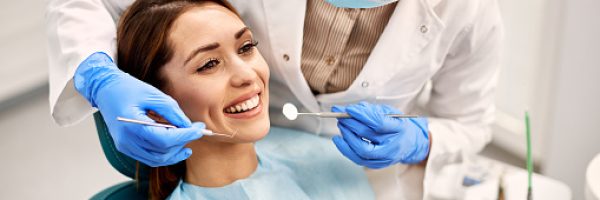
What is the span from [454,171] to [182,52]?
2.60 ft

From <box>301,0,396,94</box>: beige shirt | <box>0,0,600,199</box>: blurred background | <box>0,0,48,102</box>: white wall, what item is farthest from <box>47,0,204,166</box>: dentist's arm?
<box>0,0,48,102</box>: white wall

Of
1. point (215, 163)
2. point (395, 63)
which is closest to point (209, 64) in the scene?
point (215, 163)

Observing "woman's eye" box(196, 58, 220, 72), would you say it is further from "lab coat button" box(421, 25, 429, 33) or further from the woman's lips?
"lab coat button" box(421, 25, 429, 33)

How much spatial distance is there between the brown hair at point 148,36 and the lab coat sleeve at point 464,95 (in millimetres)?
606

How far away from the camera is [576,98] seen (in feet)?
7.48

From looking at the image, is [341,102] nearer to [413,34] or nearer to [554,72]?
[413,34]

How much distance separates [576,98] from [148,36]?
133cm

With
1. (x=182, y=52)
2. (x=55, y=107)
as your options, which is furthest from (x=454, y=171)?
(x=55, y=107)

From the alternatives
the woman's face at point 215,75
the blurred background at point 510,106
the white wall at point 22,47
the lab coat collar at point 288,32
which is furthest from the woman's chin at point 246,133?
the white wall at point 22,47

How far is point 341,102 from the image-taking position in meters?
1.92

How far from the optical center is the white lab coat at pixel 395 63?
1.68 meters

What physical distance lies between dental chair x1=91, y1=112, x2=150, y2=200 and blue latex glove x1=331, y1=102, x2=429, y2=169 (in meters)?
0.48

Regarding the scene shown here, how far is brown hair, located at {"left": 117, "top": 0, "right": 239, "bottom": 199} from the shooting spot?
1.57 meters

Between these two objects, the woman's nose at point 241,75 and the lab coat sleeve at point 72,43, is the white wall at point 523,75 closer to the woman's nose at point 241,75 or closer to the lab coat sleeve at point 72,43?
the woman's nose at point 241,75
